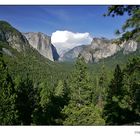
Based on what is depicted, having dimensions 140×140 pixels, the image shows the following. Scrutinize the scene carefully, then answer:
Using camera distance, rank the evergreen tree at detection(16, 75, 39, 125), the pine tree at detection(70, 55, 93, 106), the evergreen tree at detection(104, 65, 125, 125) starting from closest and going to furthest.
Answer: the evergreen tree at detection(104, 65, 125, 125) < the evergreen tree at detection(16, 75, 39, 125) < the pine tree at detection(70, 55, 93, 106)

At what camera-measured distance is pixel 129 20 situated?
11.5 meters

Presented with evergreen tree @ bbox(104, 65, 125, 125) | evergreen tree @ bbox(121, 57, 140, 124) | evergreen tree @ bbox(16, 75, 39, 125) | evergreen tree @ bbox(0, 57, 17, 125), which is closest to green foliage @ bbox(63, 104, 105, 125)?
evergreen tree @ bbox(104, 65, 125, 125)

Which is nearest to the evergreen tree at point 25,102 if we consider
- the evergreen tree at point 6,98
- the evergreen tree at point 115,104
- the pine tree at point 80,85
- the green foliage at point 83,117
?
the pine tree at point 80,85

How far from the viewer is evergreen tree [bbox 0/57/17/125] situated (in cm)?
2983

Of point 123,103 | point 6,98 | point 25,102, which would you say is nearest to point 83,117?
point 123,103

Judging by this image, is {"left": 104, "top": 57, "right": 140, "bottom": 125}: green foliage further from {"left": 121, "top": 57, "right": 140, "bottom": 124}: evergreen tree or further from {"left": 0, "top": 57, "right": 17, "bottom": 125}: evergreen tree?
{"left": 0, "top": 57, "right": 17, "bottom": 125}: evergreen tree

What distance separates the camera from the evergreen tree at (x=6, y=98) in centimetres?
2983

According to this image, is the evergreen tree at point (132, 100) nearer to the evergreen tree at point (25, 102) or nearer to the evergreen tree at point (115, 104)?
the evergreen tree at point (115, 104)

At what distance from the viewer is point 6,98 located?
3067 centimetres

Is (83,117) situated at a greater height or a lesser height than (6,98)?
lesser

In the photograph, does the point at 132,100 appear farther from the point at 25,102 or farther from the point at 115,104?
the point at 25,102

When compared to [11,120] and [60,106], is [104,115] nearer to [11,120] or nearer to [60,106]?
[60,106]
